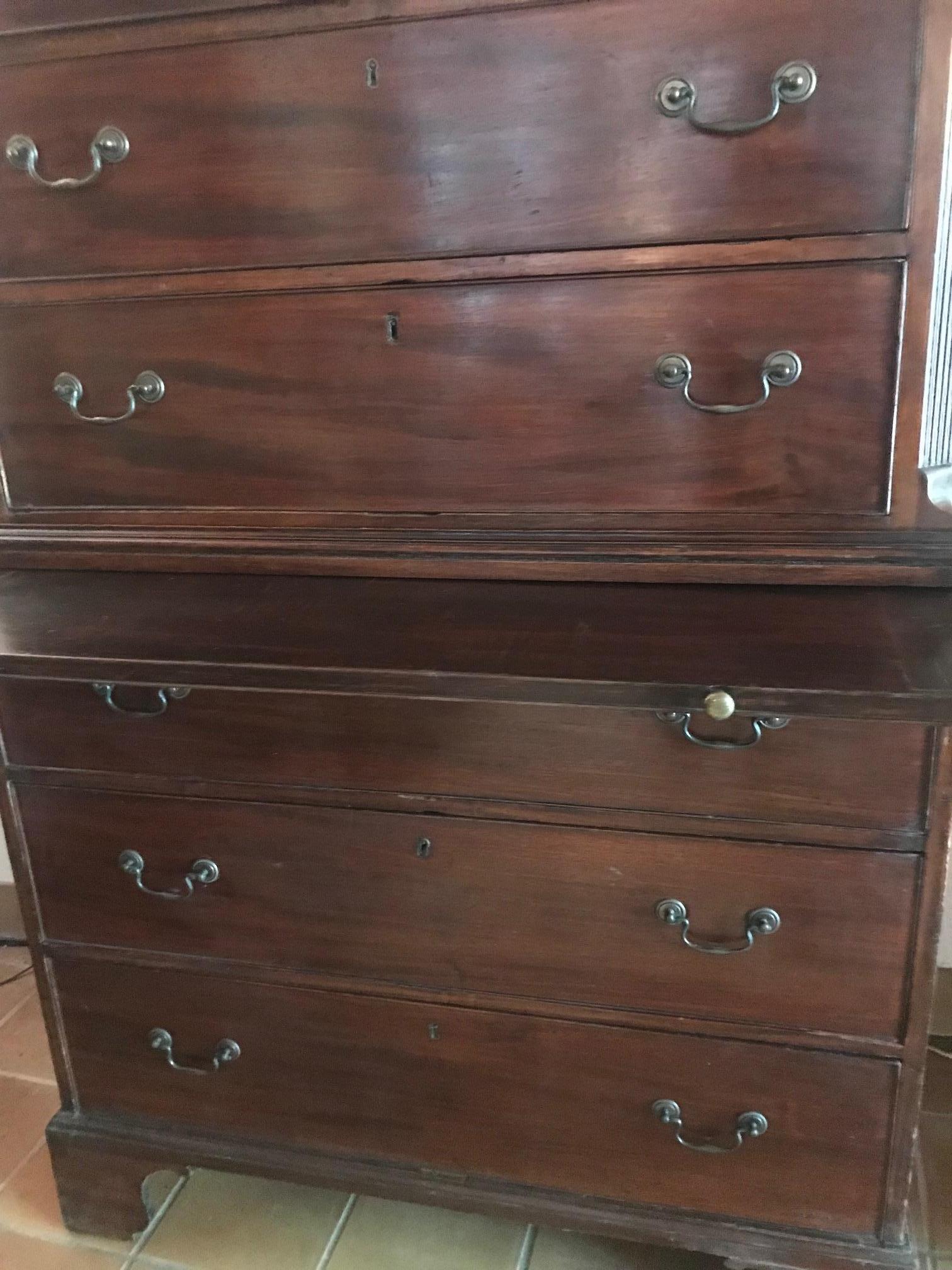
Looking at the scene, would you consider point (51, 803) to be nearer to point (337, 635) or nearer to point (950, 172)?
point (337, 635)

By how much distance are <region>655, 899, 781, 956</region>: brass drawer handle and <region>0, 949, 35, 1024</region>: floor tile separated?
4.35 ft

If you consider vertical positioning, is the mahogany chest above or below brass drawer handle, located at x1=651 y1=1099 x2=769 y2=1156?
above

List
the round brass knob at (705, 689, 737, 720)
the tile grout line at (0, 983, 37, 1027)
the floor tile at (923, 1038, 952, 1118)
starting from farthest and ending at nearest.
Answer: the tile grout line at (0, 983, 37, 1027) → the floor tile at (923, 1038, 952, 1118) → the round brass knob at (705, 689, 737, 720)

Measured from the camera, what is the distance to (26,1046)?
171 centimetres

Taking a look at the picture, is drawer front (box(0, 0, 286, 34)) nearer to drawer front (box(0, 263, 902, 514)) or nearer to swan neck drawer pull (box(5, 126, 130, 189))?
swan neck drawer pull (box(5, 126, 130, 189))

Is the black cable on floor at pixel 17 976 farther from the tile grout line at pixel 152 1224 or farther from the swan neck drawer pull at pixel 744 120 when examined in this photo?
the swan neck drawer pull at pixel 744 120

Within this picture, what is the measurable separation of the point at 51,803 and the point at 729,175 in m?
0.96

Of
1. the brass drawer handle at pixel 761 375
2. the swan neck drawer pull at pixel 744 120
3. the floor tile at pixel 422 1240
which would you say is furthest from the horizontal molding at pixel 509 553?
the floor tile at pixel 422 1240

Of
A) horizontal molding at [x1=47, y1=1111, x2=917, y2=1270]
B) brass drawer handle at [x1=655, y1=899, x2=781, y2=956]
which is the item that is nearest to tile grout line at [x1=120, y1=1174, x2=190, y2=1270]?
horizontal molding at [x1=47, y1=1111, x2=917, y2=1270]

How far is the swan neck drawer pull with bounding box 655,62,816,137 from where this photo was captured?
0.89m

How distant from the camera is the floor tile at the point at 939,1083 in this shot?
1.49 m

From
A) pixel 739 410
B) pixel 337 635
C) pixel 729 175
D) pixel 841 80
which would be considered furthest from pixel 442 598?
pixel 841 80

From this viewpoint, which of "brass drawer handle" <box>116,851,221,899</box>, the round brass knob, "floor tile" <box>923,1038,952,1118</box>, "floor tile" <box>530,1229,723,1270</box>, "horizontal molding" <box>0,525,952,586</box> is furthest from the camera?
"floor tile" <box>923,1038,952,1118</box>

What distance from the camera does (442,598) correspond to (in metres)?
1.08
